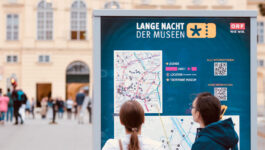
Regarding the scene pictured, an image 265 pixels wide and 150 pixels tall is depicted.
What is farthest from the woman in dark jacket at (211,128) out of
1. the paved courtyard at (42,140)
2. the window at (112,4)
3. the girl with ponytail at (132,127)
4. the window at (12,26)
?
the window at (12,26)

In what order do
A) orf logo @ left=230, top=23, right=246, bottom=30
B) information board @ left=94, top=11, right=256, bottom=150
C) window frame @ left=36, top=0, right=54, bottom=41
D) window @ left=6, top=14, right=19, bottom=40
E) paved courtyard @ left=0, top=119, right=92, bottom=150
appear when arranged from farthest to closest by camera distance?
window @ left=6, top=14, right=19, bottom=40 < window frame @ left=36, top=0, right=54, bottom=41 < paved courtyard @ left=0, top=119, right=92, bottom=150 < orf logo @ left=230, top=23, right=246, bottom=30 < information board @ left=94, top=11, right=256, bottom=150

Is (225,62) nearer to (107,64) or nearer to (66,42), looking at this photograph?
(107,64)

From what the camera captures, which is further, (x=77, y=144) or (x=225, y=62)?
(x=77, y=144)

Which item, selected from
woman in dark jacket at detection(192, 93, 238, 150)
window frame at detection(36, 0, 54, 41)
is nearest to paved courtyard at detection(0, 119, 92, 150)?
woman in dark jacket at detection(192, 93, 238, 150)

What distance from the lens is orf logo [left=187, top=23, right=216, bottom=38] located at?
192 inches

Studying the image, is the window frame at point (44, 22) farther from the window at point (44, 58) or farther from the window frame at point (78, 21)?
the window frame at point (78, 21)

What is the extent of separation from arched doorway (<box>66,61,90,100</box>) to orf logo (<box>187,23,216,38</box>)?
3910 cm

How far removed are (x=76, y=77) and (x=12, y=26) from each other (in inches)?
292

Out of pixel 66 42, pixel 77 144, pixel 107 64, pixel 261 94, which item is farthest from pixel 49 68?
pixel 107 64


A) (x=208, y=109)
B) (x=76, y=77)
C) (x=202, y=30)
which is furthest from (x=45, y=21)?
(x=208, y=109)

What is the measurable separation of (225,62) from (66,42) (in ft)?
132

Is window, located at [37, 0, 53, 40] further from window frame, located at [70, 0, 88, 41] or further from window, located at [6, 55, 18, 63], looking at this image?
window, located at [6, 55, 18, 63]

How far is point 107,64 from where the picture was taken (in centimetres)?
481

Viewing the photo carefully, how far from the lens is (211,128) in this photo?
10.9 feet
